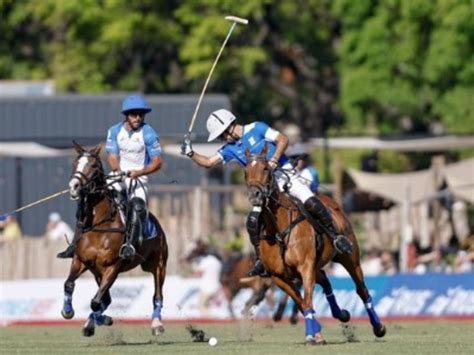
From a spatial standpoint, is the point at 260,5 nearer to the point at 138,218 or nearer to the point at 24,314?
the point at 24,314

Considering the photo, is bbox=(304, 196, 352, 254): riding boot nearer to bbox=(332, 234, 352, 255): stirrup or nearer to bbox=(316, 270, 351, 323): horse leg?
bbox=(332, 234, 352, 255): stirrup

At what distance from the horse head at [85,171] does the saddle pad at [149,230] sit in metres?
1.10

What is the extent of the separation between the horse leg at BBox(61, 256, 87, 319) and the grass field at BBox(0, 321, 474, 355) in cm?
31

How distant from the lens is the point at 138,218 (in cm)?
1891

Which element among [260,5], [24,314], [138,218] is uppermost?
[260,5]

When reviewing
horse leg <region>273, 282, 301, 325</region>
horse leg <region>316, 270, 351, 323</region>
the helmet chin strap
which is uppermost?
the helmet chin strap

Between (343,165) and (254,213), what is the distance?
90.6 ft

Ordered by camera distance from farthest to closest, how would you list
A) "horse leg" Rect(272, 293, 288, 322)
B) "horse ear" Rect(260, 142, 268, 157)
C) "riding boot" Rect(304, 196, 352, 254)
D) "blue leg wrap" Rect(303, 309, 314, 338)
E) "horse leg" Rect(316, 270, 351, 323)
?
"horse leg" Rect(272, 293, 288, 322) → "horse leg" Rect(316, 270, 351, 323) → "riding boot" Rect(304, 196, 352, 254) → "blue leg wrap" Rect(303, 309, 314, 338) → "horse ear" Rect(260, 142, 268, 157)

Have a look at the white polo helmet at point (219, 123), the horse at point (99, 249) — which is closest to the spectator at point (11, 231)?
the horse at point (99, 249)

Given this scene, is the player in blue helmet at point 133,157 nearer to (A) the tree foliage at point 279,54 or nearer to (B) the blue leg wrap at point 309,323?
(B) the blue leg wrap at point 309,323

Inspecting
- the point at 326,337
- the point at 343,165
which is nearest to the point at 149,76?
the point at 343,165

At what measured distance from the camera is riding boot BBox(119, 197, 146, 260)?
1875 cm

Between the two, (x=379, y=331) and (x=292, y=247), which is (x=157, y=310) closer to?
(x=292, y=247)

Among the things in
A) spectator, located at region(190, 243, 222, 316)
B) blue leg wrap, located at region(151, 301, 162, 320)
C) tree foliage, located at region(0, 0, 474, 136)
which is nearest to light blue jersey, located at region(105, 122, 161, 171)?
blue leg wrap, located at region(151, 301, 162, 320)
